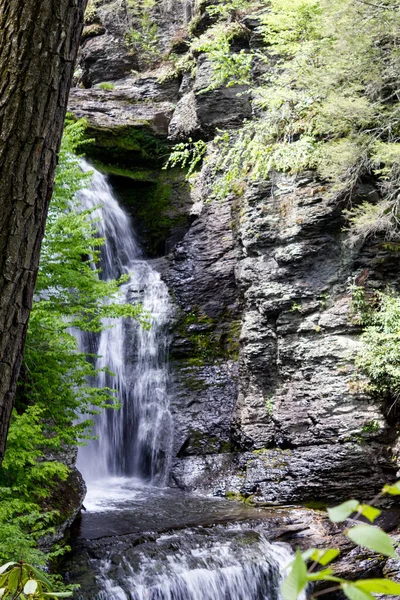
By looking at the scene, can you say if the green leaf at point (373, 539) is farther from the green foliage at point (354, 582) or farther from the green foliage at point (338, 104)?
the green foliage at point (338, 104)

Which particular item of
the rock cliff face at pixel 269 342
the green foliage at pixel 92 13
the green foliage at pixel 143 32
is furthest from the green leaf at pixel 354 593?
the green foliage at pixel 92 13

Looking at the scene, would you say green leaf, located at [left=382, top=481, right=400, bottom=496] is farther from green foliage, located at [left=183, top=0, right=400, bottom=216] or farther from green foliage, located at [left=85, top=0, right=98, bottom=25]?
green foliage, located at [left=85, top=0, right=98, bottom=25]

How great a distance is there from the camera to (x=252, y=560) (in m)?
6.95

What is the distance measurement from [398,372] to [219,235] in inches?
225

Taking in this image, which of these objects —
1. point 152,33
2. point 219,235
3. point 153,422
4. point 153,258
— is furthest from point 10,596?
point 152,33

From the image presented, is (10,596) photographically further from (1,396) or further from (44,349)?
(44,349)

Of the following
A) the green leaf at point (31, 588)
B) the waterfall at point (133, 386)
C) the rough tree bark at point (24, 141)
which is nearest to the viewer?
the green leaf at point (31, 588)

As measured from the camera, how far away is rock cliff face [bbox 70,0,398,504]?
925cm

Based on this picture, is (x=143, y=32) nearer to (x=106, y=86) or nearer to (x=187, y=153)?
(x=106, y=86)

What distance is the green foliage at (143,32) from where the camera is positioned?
1961 cm

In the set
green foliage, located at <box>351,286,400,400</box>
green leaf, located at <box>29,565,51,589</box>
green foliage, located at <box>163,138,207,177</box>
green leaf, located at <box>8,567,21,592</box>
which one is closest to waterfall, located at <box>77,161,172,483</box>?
green foliage, located at <box>163,138,207,177</box>

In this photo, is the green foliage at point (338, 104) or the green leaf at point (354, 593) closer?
the green leaf at point (354, 593)

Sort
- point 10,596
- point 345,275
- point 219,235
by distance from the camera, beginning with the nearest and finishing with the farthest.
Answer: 1. point 10,596
2. point 345,275
3. point 219,235

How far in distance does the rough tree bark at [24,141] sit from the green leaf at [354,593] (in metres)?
1.23
